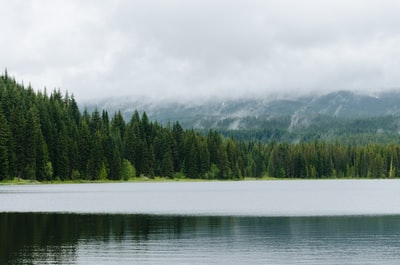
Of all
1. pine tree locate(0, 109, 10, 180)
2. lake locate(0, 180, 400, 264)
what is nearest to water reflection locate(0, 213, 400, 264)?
lake locate(0, 180, 400, 264)

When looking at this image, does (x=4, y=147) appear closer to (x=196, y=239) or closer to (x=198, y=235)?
(x=198, y=235)

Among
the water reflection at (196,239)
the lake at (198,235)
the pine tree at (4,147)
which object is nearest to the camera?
the water reflection at (196,239)

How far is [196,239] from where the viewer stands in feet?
198

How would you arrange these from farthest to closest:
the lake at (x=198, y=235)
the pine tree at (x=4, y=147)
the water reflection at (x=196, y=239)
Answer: the pine tree at (x=4, y=147) < the lake at (x=198, y=235) < the water reflection at (x=196, y=239)

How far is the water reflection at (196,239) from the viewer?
49.1 meters

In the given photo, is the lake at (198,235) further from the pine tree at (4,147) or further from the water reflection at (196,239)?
the pine tree at (4,147)

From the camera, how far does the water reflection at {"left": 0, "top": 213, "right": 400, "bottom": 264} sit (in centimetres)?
4912

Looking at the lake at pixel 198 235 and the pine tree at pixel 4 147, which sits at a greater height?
the pine tree at pixel 4 147

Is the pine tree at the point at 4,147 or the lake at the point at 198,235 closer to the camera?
the lake at the point at 198,235

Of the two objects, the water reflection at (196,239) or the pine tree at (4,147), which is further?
the pine tree at (4,147)

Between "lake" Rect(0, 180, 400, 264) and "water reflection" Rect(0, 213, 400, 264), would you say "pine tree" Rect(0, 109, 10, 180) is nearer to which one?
"lake" Rect(0, 180, 400, 264)

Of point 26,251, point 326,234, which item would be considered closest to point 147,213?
point 326,234

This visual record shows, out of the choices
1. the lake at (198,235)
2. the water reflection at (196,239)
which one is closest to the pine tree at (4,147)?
the lake at (198,235)

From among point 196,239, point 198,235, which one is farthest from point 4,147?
point 196,239
